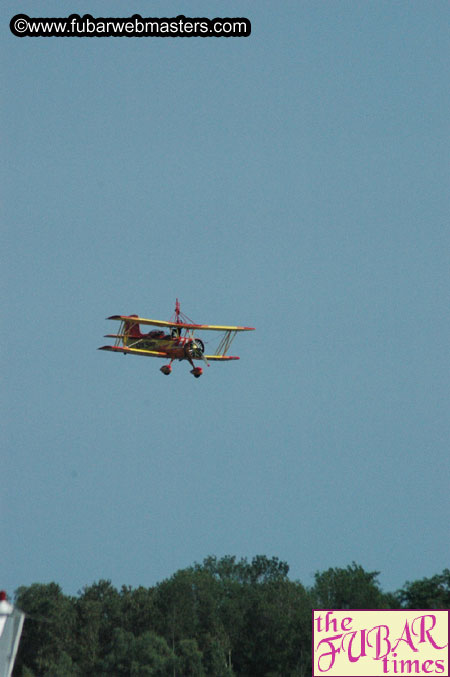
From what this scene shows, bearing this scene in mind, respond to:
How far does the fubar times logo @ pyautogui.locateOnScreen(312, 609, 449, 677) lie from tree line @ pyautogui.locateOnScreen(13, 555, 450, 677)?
65508 mm

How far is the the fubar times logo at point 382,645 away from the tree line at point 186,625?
6551 centimetres

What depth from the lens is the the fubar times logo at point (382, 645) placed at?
4328 cm

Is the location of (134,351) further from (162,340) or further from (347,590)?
(347,590)

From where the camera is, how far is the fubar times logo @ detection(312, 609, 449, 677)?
142 feet

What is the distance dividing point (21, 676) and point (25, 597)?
32.5ft

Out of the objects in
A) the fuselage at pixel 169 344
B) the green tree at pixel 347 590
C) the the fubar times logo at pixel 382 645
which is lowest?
the the fubar times logo at pixel 382 645

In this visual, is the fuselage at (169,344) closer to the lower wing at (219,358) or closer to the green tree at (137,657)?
the lower wing at (219,358)

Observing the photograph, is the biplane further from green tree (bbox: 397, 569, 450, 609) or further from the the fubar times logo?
green tree (bbox: 397, 569, 450, 609)

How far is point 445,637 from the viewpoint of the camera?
4469 cm

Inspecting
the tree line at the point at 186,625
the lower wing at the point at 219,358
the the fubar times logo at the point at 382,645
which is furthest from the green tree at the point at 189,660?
the the fubar times logo at the point at 382,645

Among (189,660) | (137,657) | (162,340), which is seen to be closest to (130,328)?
(162,340)

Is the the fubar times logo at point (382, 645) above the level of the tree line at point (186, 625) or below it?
below

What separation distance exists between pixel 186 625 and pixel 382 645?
265 feet

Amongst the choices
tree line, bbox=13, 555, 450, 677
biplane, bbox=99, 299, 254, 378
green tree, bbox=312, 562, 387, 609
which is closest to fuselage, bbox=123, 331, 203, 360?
biplane, bbox=99, 299, 254, 378
